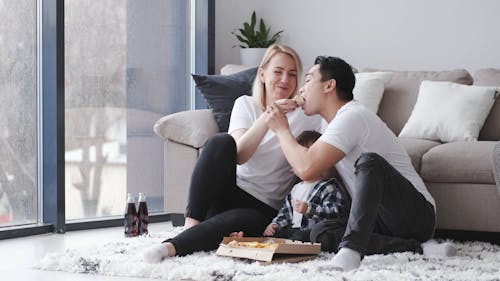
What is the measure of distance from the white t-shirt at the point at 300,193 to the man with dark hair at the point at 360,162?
14 cm

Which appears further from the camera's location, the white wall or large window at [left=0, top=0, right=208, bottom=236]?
the white wall

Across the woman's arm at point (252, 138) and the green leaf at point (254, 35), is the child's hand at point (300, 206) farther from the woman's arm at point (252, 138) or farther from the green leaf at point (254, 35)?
the green leaf at point (254, 35)

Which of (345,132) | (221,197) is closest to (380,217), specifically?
(345,132)

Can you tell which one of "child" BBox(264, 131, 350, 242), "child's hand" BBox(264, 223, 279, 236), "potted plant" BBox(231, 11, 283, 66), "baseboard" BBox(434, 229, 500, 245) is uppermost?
"potted plant" BBox(231, 11, 283, 66)

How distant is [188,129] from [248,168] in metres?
0.62

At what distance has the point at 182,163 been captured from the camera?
4.21m

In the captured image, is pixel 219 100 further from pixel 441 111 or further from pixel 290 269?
pixel 290 269

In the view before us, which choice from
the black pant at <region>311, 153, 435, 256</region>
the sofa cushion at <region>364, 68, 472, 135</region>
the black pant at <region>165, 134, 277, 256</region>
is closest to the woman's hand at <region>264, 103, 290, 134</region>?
the black pant at <region>165, 134, 277, 256</region>

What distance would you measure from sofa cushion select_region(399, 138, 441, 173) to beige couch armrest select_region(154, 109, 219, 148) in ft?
3.05

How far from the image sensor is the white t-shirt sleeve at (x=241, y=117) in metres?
3.74

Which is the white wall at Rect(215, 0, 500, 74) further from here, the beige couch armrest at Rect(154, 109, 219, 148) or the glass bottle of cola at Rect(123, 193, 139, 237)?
the glass bottle of cola at Rect(123, 193, 139, 237)

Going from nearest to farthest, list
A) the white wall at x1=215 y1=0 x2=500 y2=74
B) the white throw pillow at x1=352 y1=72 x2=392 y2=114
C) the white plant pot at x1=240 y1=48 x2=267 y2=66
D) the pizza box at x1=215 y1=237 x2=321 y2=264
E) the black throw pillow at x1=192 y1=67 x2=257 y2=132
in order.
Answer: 1. the pizza box at x1=215 y1=237 x2=321 y2=264
2. the black throw pillow at x1=192 y1=67 x2=257 y2=132
3. the white throw pillow at x1=352 y1=72 x2=392 y2=114
4. the white wall at x1=215 y1=0 x2=500 y2=74
5. the white plant pot at x1=240 y1=48 x2=267 y2=66

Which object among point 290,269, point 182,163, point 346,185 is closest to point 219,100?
point 182,163

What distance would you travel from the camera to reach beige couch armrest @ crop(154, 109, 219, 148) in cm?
417
